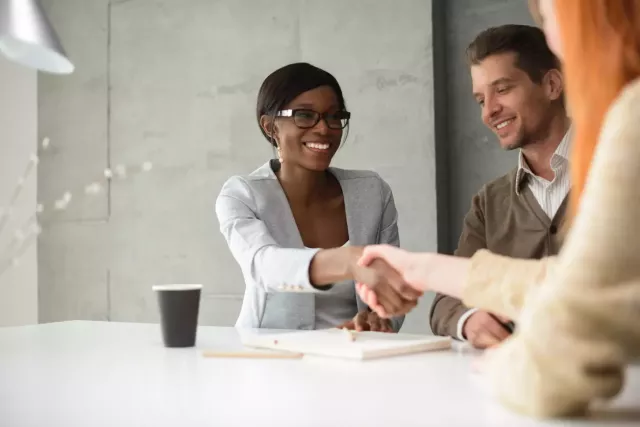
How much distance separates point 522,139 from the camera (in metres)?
1.89

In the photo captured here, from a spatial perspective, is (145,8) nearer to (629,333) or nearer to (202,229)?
(202,229)

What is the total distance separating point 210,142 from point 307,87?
1220 mm

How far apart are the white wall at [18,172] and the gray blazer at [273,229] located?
1939 mm

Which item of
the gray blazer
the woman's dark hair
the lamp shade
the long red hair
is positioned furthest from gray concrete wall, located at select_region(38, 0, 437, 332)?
the long red hair

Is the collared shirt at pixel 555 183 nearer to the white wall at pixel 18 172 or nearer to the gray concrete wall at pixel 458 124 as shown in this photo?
the gray concrete wall at pixel 458 124

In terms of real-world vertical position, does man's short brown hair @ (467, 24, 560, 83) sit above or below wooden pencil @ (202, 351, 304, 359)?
above

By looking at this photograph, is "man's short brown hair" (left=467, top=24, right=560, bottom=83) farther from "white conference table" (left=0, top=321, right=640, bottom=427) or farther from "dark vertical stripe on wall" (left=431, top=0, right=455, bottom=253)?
"white conference table" (left=0, top=321, right=640, bottom=427)

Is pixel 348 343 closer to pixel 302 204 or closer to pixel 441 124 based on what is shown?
pixel 302 204

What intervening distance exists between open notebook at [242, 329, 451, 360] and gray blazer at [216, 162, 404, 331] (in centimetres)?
37

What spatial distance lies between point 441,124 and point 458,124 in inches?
2.7

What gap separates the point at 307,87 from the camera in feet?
6.86

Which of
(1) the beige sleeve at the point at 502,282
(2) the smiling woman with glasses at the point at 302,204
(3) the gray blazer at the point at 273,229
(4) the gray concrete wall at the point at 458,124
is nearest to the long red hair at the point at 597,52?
(1) the beige sleeve at the point at 502,282

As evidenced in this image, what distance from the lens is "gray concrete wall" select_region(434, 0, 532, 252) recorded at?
2619mm

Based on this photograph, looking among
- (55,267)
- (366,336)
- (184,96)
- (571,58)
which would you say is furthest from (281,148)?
(55,267)
